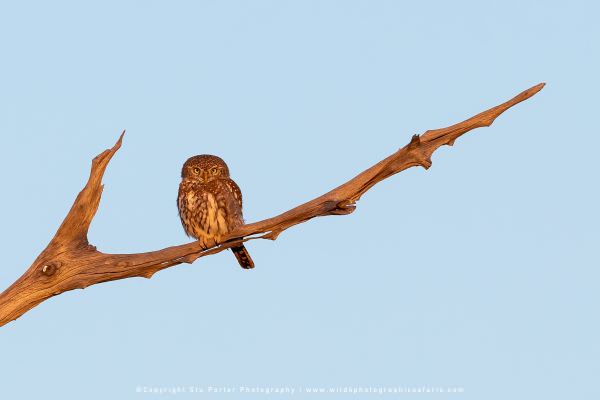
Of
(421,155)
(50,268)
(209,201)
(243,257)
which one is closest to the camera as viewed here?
(421,155)

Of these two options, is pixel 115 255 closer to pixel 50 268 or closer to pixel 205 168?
pixel 50 268

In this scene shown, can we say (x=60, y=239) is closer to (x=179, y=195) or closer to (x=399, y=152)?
(x=179, y=195)

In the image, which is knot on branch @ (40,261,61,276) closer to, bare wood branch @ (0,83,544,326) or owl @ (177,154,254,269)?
bare wood branch @ (0,83,544,326)

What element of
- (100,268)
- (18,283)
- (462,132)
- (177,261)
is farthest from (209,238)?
(462,132)

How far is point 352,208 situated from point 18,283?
3488 mm

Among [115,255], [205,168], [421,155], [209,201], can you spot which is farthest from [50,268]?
[421,155]

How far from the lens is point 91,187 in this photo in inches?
373

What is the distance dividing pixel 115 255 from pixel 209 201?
4.53ft

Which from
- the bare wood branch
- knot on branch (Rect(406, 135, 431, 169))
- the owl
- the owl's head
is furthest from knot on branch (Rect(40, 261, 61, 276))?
knot on branch (Rect(406, 135, 431, 169))

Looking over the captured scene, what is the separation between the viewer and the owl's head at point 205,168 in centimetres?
1093

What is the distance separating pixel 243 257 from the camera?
1086 cm

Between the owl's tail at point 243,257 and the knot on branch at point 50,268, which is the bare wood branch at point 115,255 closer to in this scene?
the knot on branch at point 50,268

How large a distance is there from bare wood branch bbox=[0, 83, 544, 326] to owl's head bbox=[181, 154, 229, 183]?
1.26m

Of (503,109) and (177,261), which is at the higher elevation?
(503,109)
